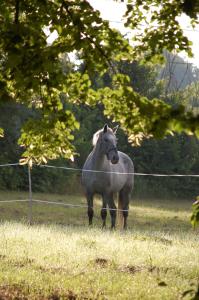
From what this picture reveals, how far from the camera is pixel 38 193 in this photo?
30922 mm

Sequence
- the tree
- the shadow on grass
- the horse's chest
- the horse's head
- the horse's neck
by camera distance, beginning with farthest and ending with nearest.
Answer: the shadow on grass < the horse's chest < the horse's neck < the horse's head < the tree

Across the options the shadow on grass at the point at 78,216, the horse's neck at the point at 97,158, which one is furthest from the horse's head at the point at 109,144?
the shadow on grass at the point at 78,216

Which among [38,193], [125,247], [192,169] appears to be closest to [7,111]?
[38,193]

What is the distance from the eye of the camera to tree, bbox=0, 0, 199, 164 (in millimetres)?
5180

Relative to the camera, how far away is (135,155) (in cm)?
3612

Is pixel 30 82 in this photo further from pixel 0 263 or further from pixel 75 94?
pixel 0 263

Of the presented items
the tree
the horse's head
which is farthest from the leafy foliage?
the horse's head

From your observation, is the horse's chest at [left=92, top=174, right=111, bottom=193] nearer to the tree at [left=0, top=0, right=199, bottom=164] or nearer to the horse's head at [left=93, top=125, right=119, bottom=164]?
the horse's head at [left=93, top=125, right=119, bottom=164]

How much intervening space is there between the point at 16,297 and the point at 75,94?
221 centimetres

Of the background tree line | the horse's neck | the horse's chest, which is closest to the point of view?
the horse's neck

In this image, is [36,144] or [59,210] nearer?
[36,144]

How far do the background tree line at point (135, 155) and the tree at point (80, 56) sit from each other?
2434cm

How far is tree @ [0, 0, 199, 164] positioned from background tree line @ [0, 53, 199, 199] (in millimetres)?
24337

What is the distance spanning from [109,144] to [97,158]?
1.06 metres
